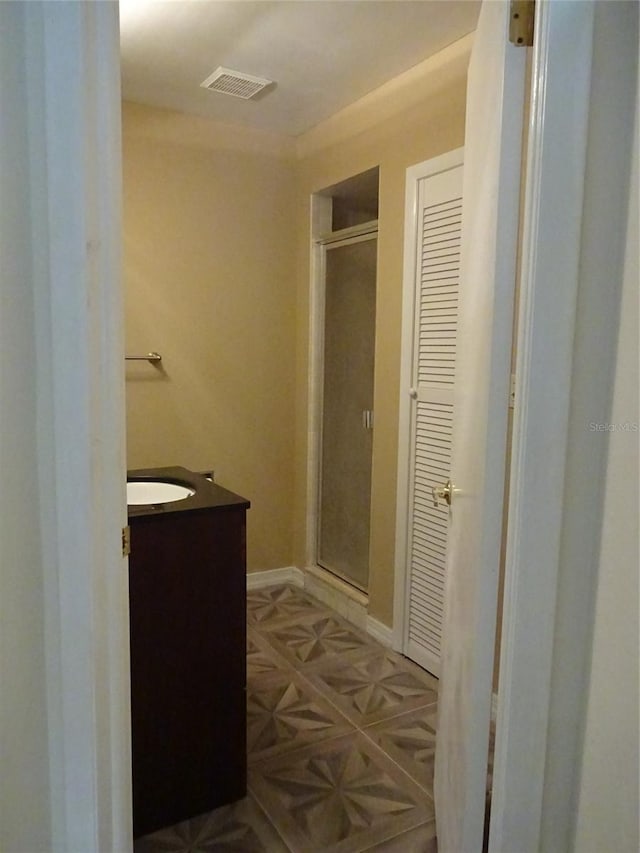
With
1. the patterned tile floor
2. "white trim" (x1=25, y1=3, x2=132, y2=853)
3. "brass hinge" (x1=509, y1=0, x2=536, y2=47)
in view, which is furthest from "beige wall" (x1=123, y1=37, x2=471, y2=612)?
"white trim" (x1=25, y1=3, x2=132, y2=853)

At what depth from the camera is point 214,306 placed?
3184 mm

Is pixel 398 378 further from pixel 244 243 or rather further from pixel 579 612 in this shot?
pixel 579 612

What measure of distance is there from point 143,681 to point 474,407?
1092 millimetres

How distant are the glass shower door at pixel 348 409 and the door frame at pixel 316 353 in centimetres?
2

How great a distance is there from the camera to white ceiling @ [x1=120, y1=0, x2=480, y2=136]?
6.62ft

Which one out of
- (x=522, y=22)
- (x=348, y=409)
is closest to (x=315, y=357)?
(x=348, y=409)

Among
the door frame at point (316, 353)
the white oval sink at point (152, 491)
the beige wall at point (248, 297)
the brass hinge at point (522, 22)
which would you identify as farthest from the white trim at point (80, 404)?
the door frame at point (316, 353)

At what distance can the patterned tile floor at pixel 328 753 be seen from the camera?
66.0 inches

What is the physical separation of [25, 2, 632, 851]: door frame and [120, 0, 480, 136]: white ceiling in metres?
1.22

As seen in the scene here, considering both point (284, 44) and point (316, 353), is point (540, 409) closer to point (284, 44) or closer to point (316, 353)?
point (284, 44)

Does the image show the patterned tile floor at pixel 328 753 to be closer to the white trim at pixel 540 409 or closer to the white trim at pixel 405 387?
the white trim at pixel 405 387

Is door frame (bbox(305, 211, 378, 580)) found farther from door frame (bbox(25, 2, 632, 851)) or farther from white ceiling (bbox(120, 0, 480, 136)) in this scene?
door frame (bbox(25, 2, 632, 851))

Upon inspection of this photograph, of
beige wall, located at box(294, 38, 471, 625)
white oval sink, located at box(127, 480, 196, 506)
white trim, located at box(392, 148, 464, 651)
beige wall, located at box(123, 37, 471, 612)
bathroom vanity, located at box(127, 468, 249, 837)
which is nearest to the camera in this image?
bathroom vanity, located at box(127, 468, 249, 837)

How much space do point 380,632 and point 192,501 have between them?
1495mm
